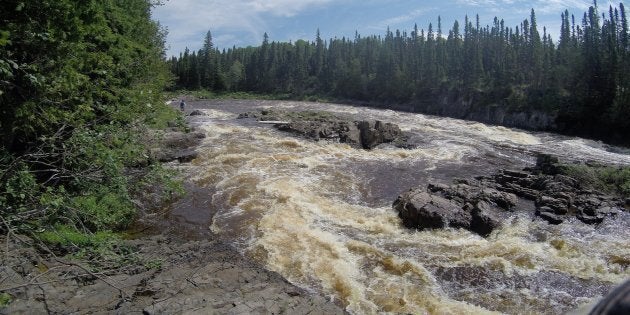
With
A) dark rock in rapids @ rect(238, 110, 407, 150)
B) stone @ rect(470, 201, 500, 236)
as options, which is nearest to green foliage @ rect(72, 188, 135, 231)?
stone @ rect(470, 201, 500, 236)

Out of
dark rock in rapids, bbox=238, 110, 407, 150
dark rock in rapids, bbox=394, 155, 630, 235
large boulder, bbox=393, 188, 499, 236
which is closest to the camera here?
large boulder, bbox=393, 188, 499, 236

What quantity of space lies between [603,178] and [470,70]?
246 feet

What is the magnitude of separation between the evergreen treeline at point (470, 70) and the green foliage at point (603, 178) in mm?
24909

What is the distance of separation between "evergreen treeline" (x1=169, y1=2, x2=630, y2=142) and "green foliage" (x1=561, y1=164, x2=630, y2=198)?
24.9m

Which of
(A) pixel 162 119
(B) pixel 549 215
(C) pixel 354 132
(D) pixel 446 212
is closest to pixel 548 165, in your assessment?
(B) pixel 549 215

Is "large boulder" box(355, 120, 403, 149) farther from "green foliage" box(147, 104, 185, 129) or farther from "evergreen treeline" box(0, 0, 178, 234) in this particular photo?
"evergreen treeline" box(0, 0, 178, 234)

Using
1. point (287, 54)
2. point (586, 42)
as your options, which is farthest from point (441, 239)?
point (287, 54)

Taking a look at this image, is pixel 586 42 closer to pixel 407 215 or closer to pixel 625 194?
pixel 625 194

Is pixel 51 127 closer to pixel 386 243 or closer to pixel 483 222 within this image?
pixel 386 243

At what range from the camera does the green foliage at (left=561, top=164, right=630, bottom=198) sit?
905 inches

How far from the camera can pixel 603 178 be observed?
24375 millimetres

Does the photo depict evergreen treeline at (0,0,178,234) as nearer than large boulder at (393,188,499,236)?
Yes

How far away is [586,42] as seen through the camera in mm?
71312

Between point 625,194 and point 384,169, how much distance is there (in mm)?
13166
